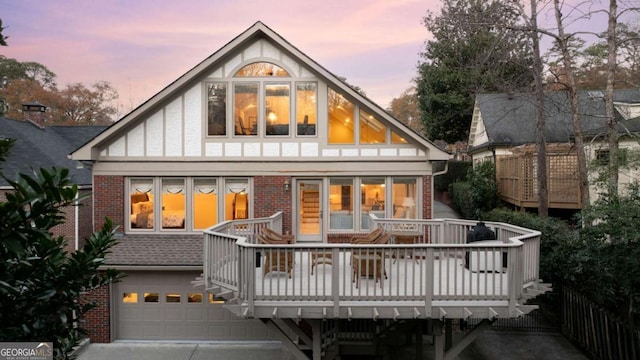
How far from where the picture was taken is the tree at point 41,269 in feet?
7.91

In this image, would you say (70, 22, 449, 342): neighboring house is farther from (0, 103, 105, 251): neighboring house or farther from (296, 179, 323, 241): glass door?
(0, 103, 105, 251): neighboring house

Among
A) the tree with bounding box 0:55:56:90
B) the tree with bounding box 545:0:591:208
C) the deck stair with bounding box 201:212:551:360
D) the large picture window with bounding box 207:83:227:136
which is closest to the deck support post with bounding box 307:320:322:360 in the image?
the deck stair with bounding box 201:212:551:360

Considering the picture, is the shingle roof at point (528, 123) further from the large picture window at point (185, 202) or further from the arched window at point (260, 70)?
the large picture window at point (185, 202)

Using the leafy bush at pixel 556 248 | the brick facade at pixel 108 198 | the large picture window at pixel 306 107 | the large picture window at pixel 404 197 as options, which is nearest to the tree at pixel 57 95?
the brick facade at pixel 108 198

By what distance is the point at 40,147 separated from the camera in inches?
690

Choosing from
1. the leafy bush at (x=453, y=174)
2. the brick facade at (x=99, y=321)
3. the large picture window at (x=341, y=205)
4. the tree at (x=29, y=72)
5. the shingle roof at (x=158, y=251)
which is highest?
the tree at (x=29, y=72)

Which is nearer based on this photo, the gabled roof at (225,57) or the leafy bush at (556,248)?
the leafy bush at (556,248)

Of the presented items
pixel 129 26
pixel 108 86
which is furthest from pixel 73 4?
pixel 108 86

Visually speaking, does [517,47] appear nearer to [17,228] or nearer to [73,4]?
[17,228]

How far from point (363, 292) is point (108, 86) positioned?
43.3 m

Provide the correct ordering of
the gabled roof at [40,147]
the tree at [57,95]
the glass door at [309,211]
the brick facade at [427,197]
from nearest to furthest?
the brick facade at [427,197]
the glass door at [309,211]
the gabled roof at [40,147]
the tree at [57,95]

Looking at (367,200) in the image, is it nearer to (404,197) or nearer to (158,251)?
(404,197)

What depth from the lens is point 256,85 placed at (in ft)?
39.1

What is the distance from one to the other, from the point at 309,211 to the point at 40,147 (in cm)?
1353
